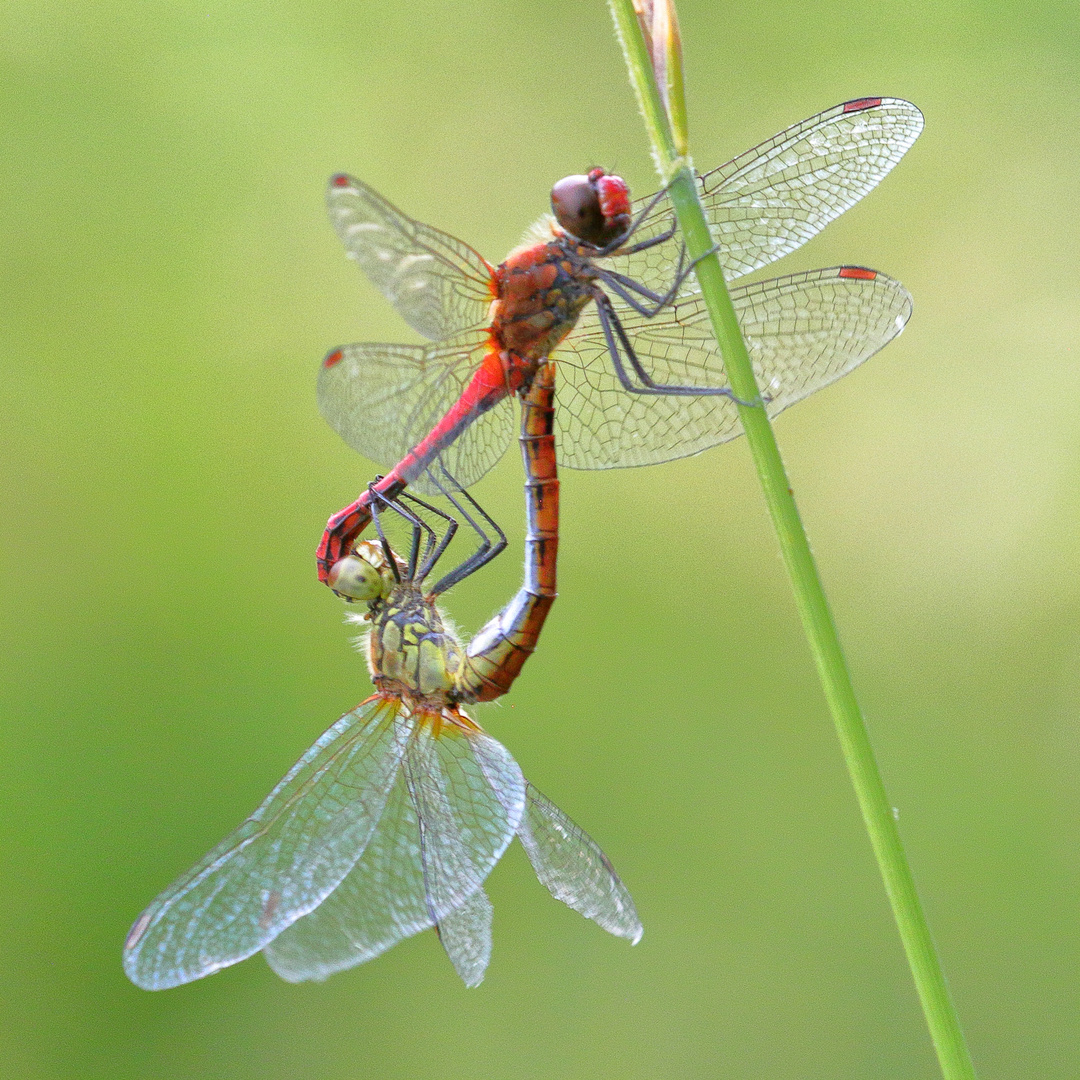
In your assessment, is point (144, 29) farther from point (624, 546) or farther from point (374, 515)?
point (374, 515)

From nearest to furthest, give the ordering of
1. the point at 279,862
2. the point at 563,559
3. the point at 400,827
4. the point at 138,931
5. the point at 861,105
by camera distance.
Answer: the point at 861,105
the point at 138,931
the point at 279,862
the point at 400,827
the point at 563,559

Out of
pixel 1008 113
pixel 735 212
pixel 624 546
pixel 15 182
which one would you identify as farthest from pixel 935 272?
pixel 15 182

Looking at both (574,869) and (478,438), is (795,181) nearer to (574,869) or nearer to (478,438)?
(478,438)

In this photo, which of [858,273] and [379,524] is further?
[379,524]

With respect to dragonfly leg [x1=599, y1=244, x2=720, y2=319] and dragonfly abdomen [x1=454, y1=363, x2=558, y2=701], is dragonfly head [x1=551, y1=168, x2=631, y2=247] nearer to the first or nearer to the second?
dragonfly leg [x1=599, y1=244, x2=720, y2=319]

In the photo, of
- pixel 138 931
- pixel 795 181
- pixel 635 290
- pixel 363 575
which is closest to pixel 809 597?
pixel 635 290

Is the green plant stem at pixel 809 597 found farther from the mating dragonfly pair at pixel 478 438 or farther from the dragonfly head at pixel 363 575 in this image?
the dragonfly head at pixel 363 575

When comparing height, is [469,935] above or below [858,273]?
below
